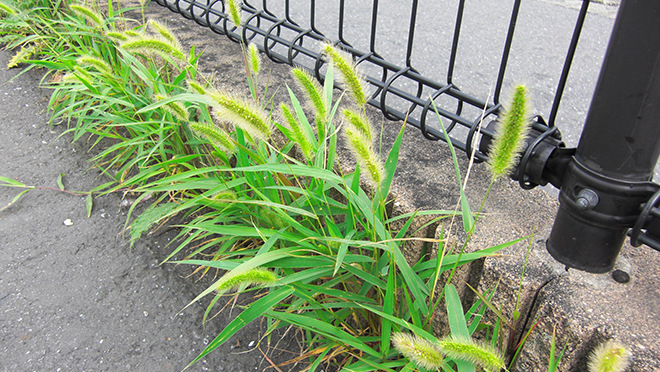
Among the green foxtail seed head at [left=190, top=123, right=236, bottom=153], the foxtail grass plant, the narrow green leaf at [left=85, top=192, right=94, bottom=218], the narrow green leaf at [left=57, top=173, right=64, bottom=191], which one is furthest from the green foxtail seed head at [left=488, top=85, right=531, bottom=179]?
the narrow green leaf at [left=57, top=173, right=64, bottom=191]

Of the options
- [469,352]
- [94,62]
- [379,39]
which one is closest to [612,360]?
[469,352]

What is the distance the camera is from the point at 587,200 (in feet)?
3.22

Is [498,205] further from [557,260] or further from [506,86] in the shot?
[506,86]

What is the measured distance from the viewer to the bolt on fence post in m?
0.85

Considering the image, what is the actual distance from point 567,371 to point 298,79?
893mm

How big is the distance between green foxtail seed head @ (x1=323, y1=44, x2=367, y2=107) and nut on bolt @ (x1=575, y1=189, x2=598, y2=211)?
0.53 metres

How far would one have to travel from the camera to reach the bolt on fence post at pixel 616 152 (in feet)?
2.80

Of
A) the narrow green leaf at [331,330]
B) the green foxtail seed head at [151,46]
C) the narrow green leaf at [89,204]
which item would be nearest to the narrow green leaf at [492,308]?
the narrow green leaf at [331,330]

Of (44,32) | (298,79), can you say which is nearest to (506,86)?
(298,79)

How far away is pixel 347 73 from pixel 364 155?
0.73ft

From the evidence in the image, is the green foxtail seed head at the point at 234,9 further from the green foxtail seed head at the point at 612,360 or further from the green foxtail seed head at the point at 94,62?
the green foxtail seed head at the point at 612,360

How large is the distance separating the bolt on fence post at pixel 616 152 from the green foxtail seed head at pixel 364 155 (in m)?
0.45

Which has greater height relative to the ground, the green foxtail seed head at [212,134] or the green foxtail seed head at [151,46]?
the green foxtail seed head at [151,46]

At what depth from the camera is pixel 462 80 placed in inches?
119
